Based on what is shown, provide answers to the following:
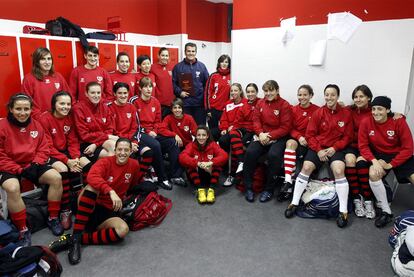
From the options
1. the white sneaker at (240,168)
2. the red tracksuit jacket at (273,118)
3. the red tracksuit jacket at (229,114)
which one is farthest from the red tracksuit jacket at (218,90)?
the white sneaker at (240,168)

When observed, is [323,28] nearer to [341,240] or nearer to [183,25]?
[341,240]

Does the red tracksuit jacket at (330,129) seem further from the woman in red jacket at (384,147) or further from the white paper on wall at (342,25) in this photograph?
the white paper on wall at (342,25)

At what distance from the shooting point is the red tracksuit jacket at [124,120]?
124 inches

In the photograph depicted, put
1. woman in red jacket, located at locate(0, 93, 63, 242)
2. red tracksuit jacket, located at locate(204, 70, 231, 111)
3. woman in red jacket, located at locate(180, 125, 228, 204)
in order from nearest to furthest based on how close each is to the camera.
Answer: woman in red jacket, located at locate(0, 93, 63, 242), woman in red jacket, located at locate(180, 125, 228, 204), red tracksuit jacket, located at locate(204, 70, 231, 111)

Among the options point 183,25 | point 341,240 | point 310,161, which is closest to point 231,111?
point 310,161

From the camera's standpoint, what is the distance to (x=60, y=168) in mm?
2486

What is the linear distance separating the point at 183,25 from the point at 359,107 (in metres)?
3.78

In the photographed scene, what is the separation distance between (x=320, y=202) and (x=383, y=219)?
1.61ft

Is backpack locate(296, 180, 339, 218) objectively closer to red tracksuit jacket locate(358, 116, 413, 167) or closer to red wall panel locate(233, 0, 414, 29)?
red tracksuit jacket locate(358, 116, 413, 167)

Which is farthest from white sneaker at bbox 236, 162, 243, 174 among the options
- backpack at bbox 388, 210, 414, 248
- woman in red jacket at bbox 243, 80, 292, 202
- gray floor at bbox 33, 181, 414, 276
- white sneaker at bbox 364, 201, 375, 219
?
backpack at bbox 388, 210, 414, 248

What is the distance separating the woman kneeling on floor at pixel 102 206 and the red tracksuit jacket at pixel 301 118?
1686 millimetres

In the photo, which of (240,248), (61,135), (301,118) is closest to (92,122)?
(61,135)

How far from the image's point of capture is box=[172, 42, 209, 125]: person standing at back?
391 cm

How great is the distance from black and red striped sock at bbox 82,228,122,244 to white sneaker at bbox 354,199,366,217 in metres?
1.96
